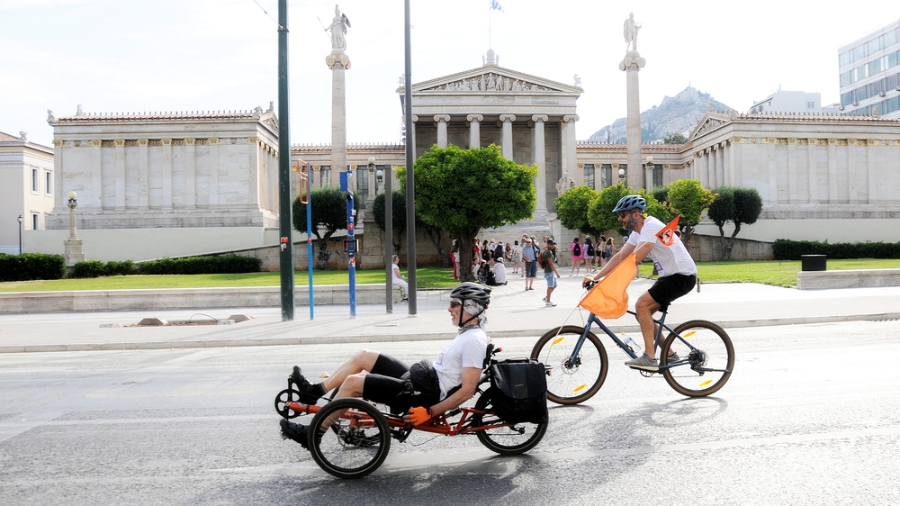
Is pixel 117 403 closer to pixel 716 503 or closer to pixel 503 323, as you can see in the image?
pixel 716 503

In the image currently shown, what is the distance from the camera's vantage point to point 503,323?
14234mm

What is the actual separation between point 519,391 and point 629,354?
249 centimetres

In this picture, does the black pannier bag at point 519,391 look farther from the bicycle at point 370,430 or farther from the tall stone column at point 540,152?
the tall stone column at point 540,152

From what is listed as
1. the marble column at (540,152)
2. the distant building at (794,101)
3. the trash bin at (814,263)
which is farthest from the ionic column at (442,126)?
the distant building at (794,101)

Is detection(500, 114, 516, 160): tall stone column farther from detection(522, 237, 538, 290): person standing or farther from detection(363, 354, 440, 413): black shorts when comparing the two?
detection(363, 354, 440, 413): black shorts

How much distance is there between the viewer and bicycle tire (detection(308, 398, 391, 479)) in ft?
14.7

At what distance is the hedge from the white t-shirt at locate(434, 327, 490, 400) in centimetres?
4604

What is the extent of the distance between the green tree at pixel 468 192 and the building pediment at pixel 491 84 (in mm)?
28210

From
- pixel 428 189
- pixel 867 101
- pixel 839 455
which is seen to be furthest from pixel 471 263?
pixel 867 101

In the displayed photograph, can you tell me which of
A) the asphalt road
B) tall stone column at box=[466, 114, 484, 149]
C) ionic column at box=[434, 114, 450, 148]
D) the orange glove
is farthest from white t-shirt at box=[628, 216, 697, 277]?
ionic column at box=[434, 114, 450, 148]

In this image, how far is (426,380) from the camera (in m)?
4.79

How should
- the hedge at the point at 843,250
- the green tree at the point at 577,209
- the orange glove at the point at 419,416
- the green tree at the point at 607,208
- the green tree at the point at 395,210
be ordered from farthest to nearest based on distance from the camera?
the hedge at the point at 843,250 < the green tree at the point at 395,210 < the green tree at the point at 577,209 < the green tree at the point at 607,208 < the orange glove at the point at 419,416

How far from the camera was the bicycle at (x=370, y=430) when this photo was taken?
451 cm

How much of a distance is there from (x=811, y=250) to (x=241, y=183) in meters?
39.2
